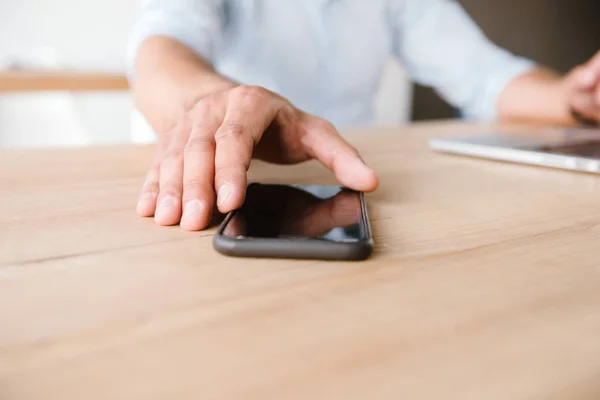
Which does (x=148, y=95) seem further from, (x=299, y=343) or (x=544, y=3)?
(x=544, y=3)

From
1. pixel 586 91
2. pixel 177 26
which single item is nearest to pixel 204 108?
pixel 177 26

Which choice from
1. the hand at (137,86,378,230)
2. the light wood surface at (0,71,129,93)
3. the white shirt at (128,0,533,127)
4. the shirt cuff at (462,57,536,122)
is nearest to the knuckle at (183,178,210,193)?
the hand at (137,86,378,230)

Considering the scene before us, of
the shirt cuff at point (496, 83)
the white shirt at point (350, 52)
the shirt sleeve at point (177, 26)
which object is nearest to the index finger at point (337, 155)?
the shirt sleeve at point (177, 26)

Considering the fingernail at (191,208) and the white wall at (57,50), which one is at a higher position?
the fingernail at (191,208)

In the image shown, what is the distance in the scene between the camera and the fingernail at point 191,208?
0.32m

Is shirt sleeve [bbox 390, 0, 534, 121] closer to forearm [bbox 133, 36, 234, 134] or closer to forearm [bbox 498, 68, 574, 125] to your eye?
forearm [bbox 498, 68, 574, 125]

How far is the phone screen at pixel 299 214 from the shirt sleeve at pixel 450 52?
0.92 metres

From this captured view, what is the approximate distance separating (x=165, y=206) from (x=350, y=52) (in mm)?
1021

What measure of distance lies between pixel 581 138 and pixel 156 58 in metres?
0.58

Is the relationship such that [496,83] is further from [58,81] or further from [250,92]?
[58,81]

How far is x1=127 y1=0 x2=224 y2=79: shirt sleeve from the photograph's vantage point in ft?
2.49

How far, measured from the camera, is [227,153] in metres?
0.36

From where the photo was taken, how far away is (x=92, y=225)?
325 millimetres

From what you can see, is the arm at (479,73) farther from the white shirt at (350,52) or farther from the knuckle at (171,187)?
the knuckle at (171,187)
